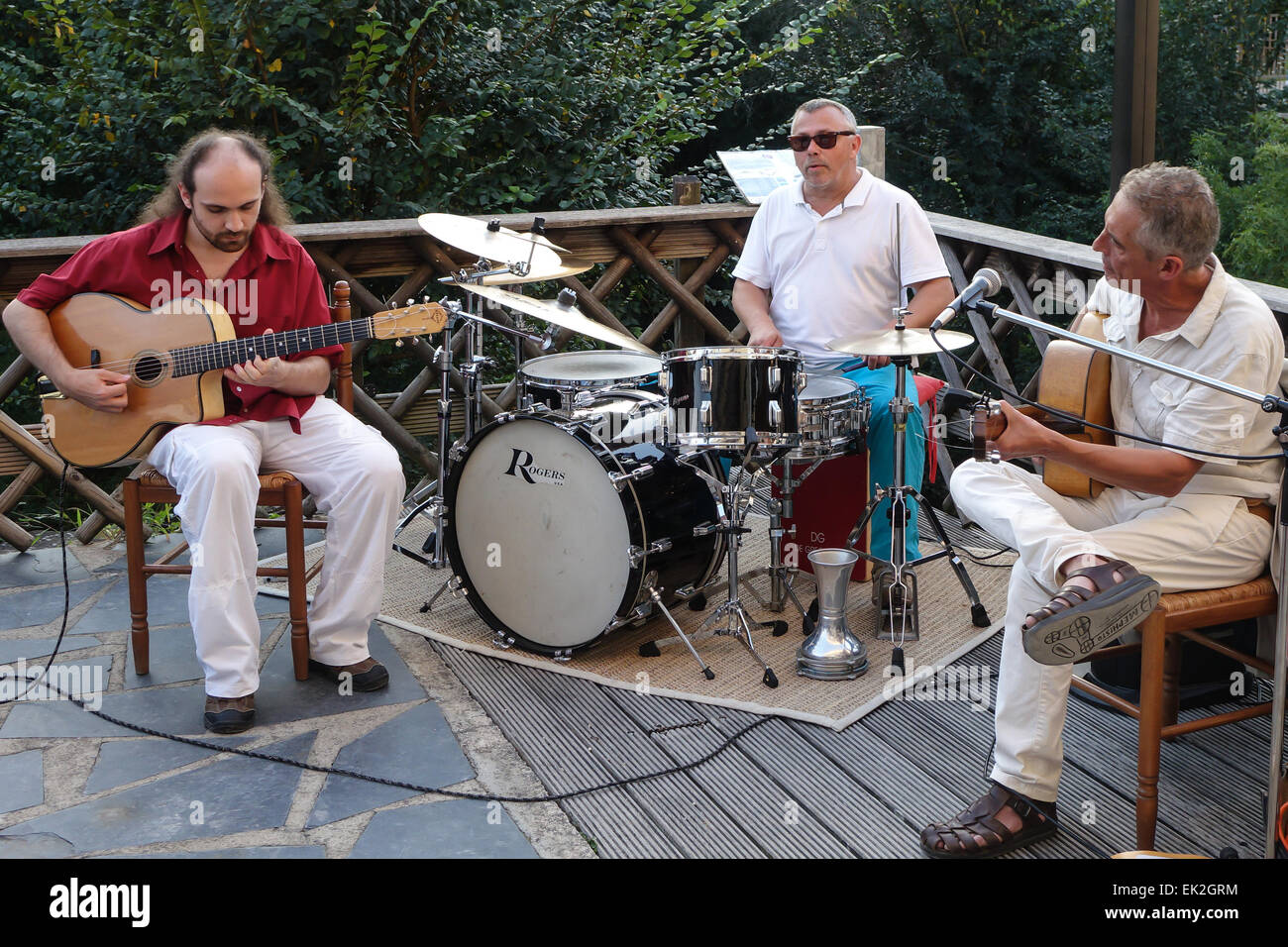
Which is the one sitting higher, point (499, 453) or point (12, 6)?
point (12, 6)

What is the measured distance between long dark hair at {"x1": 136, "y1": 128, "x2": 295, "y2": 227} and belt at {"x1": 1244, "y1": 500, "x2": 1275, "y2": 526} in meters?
2.44

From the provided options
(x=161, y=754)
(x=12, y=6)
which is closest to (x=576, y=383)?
(x=161, y=754)

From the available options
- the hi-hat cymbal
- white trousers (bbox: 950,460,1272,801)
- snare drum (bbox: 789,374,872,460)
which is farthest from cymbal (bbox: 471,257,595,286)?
white trousers (bbox: 950,460,1272,801)

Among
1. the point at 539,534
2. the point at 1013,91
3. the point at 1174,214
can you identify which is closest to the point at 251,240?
the point at 539,534

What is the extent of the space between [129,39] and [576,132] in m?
2.07

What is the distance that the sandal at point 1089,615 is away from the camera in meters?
2.25

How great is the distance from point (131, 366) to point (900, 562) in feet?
6.69

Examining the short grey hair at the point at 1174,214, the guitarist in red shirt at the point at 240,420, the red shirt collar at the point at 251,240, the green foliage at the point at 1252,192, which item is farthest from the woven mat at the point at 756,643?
the green foliage at the point at 1252,192

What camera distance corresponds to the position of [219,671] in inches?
122

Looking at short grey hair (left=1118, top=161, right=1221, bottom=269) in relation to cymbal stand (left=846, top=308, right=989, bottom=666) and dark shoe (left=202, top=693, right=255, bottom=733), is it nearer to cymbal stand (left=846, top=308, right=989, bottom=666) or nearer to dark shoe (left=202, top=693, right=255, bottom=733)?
cymbal stand (left=846, top=308, right=989, bottom=666)

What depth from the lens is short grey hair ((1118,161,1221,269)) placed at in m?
2.49

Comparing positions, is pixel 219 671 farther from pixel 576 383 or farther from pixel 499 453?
pixel 576 383

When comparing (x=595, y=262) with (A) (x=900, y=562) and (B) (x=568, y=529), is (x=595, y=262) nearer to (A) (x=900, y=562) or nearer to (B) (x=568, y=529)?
(B) (x=568, y=529)
